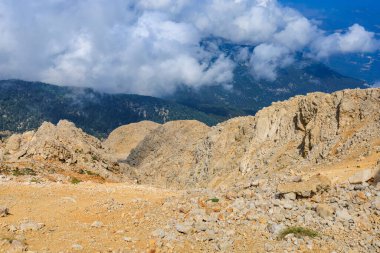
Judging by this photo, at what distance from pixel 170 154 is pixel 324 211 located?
9810 cm

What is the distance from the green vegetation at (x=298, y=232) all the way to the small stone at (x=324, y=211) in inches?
55.8

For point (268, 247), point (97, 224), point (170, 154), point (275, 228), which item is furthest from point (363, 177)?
point (170, 154)

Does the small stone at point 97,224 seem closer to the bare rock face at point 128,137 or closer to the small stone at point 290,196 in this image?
the small stone at point 290,196

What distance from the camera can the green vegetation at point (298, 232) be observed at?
19094 millimetres

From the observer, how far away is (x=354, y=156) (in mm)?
38781

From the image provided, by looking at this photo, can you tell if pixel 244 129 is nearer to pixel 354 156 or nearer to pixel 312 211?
pixel 354 156

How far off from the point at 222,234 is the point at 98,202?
9.21 m

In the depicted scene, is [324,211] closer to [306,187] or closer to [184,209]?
[306,187]

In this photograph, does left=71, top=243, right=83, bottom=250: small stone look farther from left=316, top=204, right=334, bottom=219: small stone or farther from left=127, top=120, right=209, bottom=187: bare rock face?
left=127, top=120, right=209, bottom=187: bare rock face

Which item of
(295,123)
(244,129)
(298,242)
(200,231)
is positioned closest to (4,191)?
(200,231)

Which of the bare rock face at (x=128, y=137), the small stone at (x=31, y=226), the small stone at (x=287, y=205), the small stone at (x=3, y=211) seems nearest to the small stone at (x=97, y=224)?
the small stone at (x=31, y=226)

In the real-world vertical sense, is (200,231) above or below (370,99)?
below

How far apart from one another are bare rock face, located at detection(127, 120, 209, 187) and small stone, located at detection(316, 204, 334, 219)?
62.0 m

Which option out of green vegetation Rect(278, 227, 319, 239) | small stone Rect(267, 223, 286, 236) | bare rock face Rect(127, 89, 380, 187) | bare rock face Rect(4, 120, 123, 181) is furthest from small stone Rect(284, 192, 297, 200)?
bare rock face Rect(4, 120, 123, 181)
